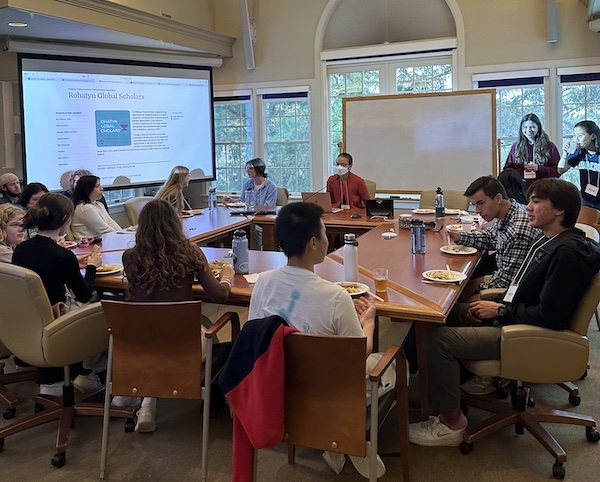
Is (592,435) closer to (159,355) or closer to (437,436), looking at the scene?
(437,436)

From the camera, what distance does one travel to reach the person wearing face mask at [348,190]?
5.48 m

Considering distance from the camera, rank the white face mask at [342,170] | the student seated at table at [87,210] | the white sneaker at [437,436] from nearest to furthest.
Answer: the white sneaker at [437,436]
the student seated at table at [87,210]
the white face mask at [342,170]

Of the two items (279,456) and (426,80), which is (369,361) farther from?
(426,80)

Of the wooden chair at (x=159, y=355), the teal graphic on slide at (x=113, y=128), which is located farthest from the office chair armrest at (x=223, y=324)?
the teal graphic on slide at (x=113, y=128)

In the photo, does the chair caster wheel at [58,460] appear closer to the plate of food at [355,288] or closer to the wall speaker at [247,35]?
the plate of food at [355,288]

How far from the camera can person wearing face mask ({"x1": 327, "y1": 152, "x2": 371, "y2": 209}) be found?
5477 mm

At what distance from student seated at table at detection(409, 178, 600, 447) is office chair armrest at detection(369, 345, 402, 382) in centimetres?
47

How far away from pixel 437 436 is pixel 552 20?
4933 millimetres

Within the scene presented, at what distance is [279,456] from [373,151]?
4.82 metres

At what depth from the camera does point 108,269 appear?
9.75 feet

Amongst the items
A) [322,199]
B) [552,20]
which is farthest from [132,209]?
[552,20]

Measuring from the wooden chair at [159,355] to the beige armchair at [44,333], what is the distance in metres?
0.35

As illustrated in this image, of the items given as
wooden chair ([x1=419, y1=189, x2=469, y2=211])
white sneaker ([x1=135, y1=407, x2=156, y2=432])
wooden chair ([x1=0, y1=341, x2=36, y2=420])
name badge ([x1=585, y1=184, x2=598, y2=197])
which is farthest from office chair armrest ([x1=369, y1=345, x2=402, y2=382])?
name badge ([x1=585, y1=184, x2=598, y2=197])

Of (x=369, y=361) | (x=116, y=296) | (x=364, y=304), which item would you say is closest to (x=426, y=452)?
(x=369, y=361)
